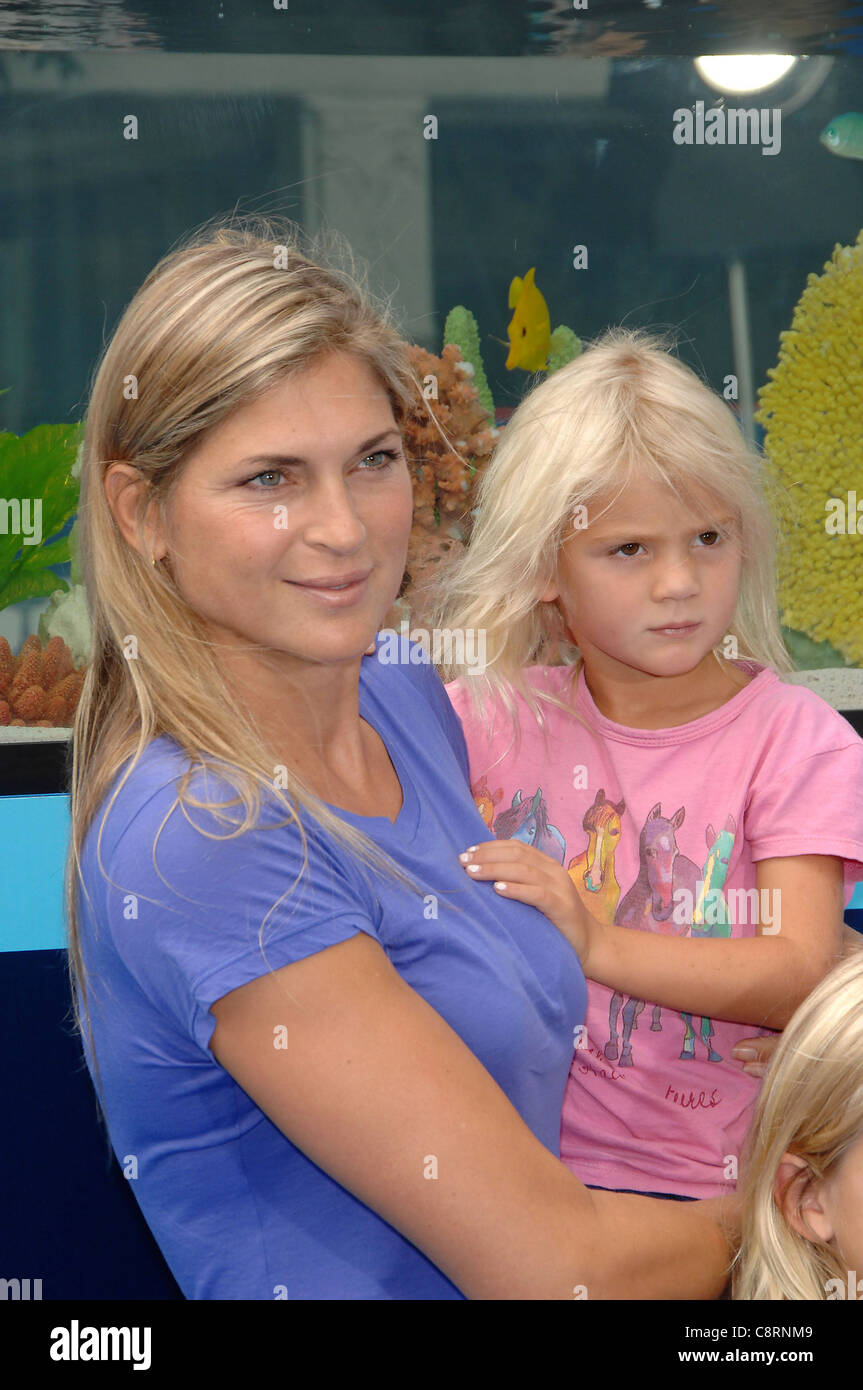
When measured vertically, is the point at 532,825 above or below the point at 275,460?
below

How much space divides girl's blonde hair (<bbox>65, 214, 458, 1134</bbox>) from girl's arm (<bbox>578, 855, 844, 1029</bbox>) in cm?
33

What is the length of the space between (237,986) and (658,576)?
2.24ft

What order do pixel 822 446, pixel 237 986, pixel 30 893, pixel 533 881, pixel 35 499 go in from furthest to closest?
pixel 822 446, pixel 35 499, pixel 30 893, pixel 533 881, pixel 237 986

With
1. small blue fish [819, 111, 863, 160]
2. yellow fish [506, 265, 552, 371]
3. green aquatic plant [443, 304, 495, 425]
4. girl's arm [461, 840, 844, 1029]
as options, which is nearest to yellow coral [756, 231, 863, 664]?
small blue fish [819, 111, 863, 160]

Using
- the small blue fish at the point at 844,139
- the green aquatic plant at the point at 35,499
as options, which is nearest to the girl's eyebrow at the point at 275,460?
the green aquatic plant at the point at 35,499

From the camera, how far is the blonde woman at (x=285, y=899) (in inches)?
28.5

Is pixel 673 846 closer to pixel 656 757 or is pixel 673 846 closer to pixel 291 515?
pixel 656 757

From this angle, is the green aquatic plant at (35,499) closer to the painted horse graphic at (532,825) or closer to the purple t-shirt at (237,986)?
the painted horse graphic at (532,825)

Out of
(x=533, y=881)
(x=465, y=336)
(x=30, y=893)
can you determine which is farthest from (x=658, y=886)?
(x=465, y=336)

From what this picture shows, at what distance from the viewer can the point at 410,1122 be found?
2.39ft

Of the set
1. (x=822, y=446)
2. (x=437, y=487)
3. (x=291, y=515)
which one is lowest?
(x=291, y=515)

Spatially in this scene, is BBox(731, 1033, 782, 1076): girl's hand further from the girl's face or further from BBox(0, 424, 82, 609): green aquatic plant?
BBox(0, 424, 82, 609): green aquatic plant
